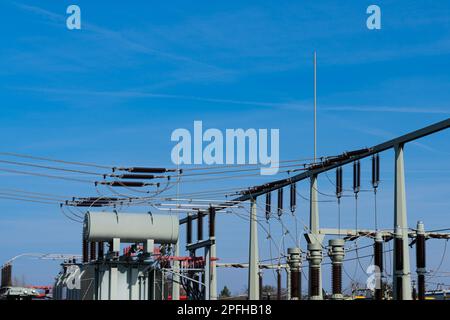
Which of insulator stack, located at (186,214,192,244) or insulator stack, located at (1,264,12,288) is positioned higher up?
insulator stack, located at (186,214,192,244)

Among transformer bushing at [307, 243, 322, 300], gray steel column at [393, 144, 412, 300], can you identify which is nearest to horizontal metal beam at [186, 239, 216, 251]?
gray steel column at [393, 144, 412, 300]

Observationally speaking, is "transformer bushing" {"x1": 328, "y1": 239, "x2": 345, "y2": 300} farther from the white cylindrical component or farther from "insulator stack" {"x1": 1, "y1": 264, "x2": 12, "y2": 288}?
"insulator stack" {"x1": 1, "y1": 264, "x2": 12, "y2": 288}

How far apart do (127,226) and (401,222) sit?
590 inches

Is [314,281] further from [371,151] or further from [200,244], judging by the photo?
[200,244]

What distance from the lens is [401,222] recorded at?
40062mm

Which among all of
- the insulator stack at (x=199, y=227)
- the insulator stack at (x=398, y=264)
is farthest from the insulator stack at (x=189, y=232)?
the insulator stack at (x=398, y=264)

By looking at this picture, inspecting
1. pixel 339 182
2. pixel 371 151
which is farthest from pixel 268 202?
pixel 371 151

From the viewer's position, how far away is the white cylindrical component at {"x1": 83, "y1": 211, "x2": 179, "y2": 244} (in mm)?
44531

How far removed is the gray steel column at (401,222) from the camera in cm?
3891

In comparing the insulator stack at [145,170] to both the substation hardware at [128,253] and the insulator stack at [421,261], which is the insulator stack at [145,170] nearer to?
the substation hardware at [128,253]

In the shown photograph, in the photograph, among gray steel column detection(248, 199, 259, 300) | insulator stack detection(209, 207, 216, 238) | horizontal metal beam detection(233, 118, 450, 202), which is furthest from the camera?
gray steel column detection(248, 199, 259, 300)

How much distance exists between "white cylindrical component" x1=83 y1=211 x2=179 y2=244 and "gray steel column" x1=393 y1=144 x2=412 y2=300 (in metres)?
13.3
